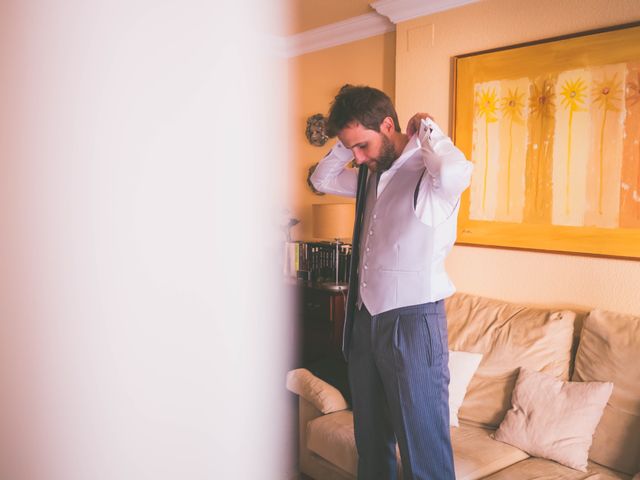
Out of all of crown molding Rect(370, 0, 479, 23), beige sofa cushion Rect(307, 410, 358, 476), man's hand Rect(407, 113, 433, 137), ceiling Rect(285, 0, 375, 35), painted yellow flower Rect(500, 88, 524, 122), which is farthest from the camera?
ceiling Rect(285, 0, 375, 35)

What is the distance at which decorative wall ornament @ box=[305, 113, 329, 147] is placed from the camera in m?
3.65

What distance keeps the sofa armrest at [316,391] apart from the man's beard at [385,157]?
1184 mm

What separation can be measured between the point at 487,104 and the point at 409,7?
714mm

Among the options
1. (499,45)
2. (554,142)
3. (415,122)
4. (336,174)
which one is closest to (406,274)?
(415,122)

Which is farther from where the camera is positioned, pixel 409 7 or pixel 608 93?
pixel 409 7

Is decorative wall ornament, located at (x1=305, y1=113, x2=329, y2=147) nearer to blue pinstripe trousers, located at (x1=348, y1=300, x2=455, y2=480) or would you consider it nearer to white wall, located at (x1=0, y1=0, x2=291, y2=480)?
blue pinstripe trousers, located at (x1=348, y1=300, x2=455, y2=480)

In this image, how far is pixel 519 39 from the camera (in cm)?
252

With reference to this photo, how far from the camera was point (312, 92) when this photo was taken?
12.2ft

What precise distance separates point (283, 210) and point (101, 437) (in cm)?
303

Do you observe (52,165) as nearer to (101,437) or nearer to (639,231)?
(101,437)

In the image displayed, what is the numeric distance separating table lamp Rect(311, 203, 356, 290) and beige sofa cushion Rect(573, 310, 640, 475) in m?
1.40

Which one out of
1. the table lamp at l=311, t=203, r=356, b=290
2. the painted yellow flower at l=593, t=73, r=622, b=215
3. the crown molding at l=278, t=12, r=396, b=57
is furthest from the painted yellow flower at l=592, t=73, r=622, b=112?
the table lamp at l=311, t=203, r=356, b=290

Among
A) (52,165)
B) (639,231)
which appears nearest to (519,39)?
(639,231)

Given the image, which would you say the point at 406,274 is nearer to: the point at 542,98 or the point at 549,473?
the point at 549,473
